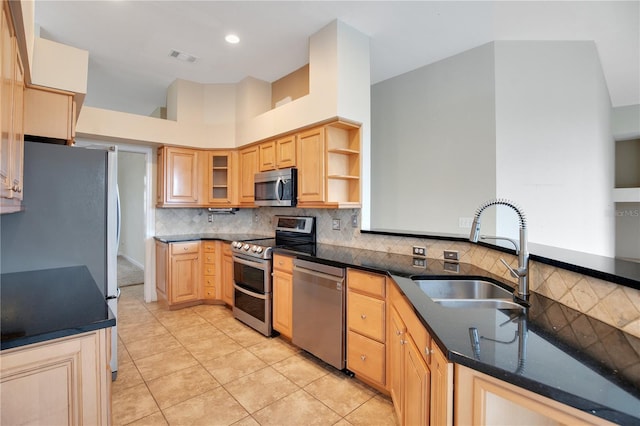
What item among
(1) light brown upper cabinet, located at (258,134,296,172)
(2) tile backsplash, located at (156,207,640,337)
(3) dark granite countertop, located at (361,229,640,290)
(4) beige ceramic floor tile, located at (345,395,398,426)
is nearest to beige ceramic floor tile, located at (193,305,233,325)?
(2) tile backsplash, located at (156,207,640,337)

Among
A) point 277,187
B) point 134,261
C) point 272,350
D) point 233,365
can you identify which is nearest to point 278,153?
point 277,187

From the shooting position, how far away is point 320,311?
2463 mm

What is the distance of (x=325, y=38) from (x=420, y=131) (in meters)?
1.64

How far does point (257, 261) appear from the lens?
10.2ft

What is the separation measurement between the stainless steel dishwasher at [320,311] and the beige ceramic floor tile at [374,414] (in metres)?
0.36

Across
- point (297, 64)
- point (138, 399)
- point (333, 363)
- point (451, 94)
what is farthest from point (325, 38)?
point (138, 399)

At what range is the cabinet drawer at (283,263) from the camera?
2.79 m

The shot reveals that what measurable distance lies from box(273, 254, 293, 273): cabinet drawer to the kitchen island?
1597mm

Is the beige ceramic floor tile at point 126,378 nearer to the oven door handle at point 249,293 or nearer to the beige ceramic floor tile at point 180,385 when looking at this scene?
the beige ceramic floor tile at point 180,385

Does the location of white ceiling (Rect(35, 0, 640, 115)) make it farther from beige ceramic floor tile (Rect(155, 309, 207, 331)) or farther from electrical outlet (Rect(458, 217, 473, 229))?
beige ceramic floor tile (Rect(155, 309, 207, 331))

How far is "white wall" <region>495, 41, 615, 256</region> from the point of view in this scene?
311cm

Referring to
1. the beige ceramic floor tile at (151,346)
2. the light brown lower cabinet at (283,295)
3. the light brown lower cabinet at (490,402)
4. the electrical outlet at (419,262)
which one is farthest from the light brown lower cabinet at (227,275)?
the light brown lower cabinet at (490,402)

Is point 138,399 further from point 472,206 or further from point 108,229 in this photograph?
point 472,206

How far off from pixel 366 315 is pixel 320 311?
1.57 ft
